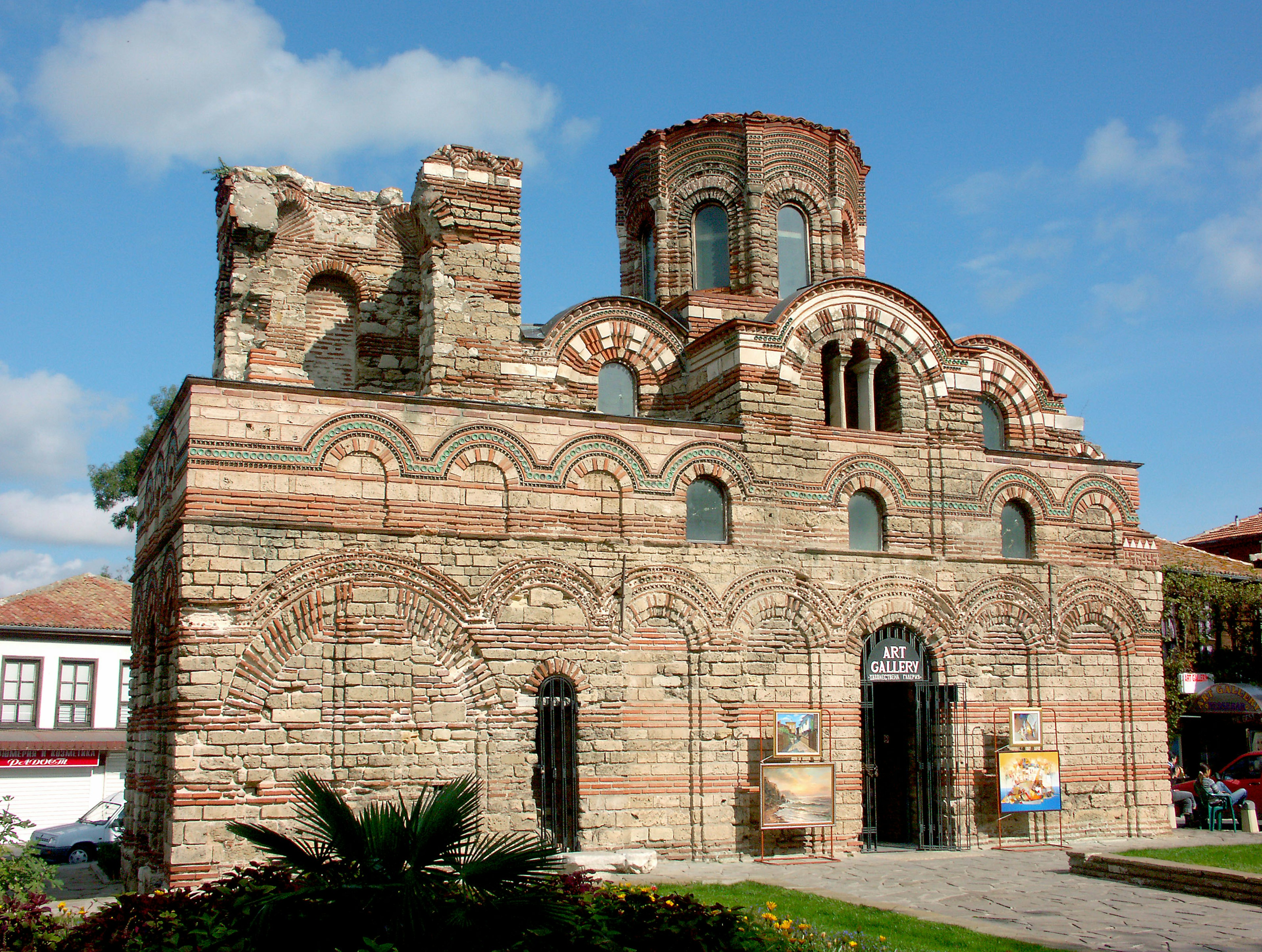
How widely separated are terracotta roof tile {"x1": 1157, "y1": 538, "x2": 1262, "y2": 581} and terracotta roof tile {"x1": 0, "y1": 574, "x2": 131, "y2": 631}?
22.8 m

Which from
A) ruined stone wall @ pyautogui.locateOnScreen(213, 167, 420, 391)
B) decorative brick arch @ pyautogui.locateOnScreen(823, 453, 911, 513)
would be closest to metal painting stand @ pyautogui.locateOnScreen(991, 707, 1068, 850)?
decorative brick arch @ pyautogui.locateOnScreen(823, 453, 911, 513)

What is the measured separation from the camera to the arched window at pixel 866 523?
14680 mm

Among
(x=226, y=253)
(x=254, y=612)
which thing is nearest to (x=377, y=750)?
(x=254, y=612)

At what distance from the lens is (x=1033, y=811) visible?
14.4 metres

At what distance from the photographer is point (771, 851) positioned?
1305cm

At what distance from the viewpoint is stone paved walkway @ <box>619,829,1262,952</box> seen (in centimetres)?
890

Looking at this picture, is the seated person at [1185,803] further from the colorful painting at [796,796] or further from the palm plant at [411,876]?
the palm plant at [411,876]

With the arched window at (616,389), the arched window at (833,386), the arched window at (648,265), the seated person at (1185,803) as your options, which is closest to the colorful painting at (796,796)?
the arched window at (833,386)

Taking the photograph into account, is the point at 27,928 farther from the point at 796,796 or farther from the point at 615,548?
the point at 796,796

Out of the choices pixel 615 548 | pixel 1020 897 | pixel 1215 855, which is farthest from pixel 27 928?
pixel 1215 855

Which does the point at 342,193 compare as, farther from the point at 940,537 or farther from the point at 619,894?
the point at 619,894

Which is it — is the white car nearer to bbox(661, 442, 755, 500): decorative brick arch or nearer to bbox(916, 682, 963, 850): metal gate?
bbox(661, 442, 755, 500): decorative brick arch

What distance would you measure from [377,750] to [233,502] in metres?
2.96

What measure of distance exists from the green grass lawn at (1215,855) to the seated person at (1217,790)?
2967 mm
